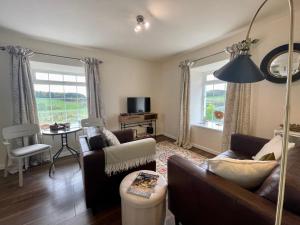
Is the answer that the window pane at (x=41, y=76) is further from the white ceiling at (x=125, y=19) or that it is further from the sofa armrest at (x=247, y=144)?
the sofa armrest at (x=247, y=144)

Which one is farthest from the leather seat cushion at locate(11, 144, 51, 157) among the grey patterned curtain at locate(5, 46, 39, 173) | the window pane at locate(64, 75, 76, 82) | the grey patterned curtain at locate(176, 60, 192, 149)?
the grey patterned curtain at locate(176, 60, 192, 149)

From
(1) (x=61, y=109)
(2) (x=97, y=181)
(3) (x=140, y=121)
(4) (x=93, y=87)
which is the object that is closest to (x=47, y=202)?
(2) (x=97, y=181)

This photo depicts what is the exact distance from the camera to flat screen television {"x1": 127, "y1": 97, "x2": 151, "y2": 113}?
13.1 ft

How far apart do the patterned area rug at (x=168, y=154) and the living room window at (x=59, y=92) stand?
2055 mm

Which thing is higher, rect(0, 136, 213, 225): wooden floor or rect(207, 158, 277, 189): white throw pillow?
rect(207, 158, 277, 189): white throw pillow

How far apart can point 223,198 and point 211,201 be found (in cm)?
10

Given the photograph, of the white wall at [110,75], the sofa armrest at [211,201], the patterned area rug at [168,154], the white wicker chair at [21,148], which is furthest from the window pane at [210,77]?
the white wicker chair at [21,148]

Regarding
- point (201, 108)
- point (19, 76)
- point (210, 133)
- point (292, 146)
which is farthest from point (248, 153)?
point (19, 76)

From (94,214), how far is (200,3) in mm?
2738

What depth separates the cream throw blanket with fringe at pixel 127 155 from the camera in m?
1.61

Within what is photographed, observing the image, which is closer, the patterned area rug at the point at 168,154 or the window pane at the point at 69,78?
the patterned area rug at the point at 168,154

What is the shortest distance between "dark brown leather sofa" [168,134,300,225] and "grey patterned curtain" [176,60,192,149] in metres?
2.40

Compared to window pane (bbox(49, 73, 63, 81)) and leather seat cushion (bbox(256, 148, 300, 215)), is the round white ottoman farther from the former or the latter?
window pane (bbox(49, 73, 63, 81))

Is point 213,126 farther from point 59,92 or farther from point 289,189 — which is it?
point 59,92
